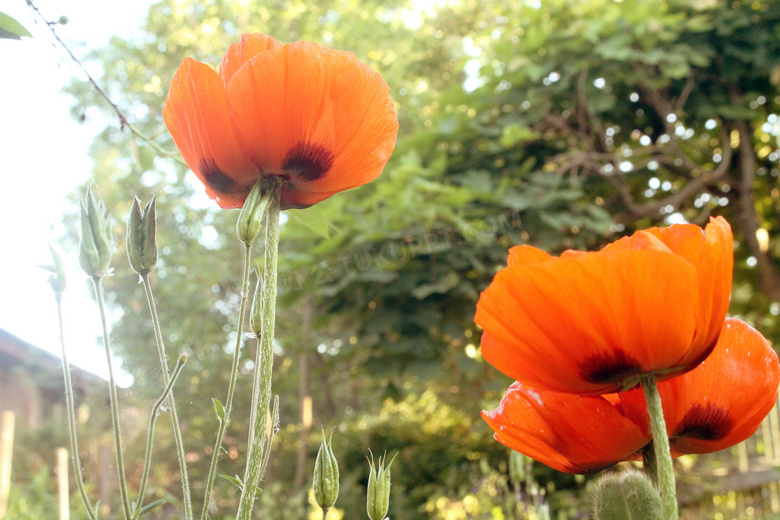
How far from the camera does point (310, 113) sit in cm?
37

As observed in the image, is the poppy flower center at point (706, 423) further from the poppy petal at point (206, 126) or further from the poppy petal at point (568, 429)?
the poppy petal at point (206, 126)

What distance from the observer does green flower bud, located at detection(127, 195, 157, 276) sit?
34 cm

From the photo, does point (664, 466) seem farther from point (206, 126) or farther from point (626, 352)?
point (206, 126)

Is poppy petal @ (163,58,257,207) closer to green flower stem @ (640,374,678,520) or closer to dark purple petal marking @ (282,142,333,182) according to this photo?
dark purple petal marking @ (282,142,333,182)

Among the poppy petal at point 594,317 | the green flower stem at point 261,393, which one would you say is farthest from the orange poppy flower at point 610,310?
the green flower stem at point 261,393

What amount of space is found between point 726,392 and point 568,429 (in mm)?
94

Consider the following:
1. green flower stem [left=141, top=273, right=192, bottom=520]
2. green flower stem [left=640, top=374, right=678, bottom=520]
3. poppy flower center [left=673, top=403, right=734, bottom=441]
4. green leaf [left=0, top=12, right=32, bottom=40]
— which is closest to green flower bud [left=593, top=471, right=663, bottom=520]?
green flower stem [left=640, top=374, right=678, bottom=520]

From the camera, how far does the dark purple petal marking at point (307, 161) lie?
37 centimetres

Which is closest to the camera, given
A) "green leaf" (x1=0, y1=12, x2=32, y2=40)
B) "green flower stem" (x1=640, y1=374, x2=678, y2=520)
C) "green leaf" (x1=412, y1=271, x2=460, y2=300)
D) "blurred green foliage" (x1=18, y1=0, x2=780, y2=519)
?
"green flower stem" (x1=640, y1=374, x2=678, y2=520)

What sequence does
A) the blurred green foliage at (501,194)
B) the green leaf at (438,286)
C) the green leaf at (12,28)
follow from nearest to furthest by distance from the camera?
the green leaf at (12,28)
the green leaf at (438,286)
the blurred green foliage at (501,194)

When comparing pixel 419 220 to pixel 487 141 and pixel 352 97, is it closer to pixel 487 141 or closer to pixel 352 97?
pixel 487 141

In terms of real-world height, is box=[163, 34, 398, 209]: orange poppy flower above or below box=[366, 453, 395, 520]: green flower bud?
above

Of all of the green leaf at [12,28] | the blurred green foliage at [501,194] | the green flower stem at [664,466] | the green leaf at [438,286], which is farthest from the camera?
the blurred green foliage at [501,194]

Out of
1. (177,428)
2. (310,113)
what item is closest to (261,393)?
(177,428)
